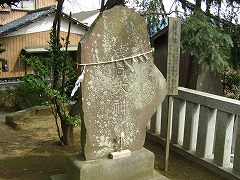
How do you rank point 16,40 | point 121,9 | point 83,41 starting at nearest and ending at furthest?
point 83,41 → point 121,9 → point 16,40

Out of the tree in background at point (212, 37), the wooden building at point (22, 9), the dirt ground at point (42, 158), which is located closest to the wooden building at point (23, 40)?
the wooden building at point (22, 9)

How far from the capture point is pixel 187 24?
379cm

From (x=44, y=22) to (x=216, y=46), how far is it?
1236 centimetres

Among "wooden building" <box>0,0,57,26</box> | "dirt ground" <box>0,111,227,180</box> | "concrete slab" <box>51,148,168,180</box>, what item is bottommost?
"dirt ground" <box>0,111,227,180</box>

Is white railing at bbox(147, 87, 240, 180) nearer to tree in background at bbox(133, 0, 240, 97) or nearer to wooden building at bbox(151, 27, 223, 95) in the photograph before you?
tree in background at bbox(133, 0, 240, 97)

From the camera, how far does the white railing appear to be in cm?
352

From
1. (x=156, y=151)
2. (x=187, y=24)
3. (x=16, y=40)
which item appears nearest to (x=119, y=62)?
(x=187, y=24)

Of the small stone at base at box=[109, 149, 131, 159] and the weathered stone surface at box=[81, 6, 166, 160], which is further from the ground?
the weathered stone surface at box=[81, 6, 166, 160]

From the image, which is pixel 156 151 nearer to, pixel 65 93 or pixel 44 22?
pixel 65 93

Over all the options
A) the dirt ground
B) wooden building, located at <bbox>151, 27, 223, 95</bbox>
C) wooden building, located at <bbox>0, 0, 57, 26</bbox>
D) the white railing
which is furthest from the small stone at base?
wooden building, located at <bbox>0, 0, 57, 26</bbox>

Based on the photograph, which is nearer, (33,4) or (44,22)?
(44,22)

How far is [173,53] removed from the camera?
11.8ft

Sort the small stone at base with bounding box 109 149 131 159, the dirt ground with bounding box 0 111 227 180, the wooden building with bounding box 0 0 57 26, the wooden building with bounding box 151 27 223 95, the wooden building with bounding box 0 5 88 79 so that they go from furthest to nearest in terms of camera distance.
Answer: the wooden building with bounding box 0 0 57 26
the wooden building with bounding box 0 5 88 79
the wooden building with bounding box 151 27 223 95
the dirt ground with bounding box 0 111 227 180
the small stone at base with bounding box 109 149 131 159

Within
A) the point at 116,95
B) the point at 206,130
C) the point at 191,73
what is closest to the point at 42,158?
the point at 116,95
